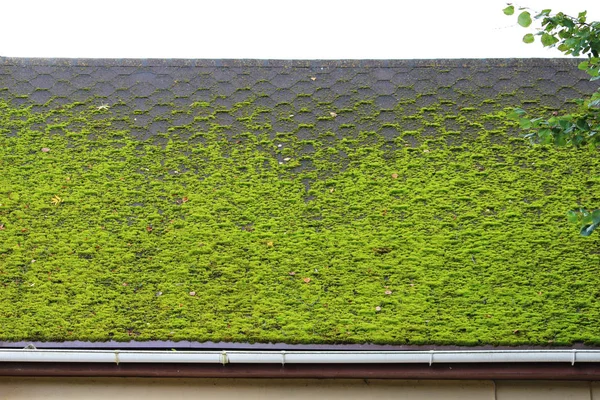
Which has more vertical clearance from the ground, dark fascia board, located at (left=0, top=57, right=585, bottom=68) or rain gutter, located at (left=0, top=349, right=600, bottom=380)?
dark fascia board, located at (left=0, top=57, right=585, bottom=68)

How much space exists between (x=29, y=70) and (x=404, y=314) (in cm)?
501

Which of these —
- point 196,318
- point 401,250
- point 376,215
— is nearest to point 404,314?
point 401,250

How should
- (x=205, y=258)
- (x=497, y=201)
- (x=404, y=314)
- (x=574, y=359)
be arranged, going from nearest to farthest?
(x=574, y=359), (x=404, y=314), (x=205, y=258), (x=497, y=201)

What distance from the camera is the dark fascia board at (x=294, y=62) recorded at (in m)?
8.24

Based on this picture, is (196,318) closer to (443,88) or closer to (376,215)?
(376,215)

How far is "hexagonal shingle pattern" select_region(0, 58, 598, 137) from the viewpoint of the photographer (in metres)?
7.80

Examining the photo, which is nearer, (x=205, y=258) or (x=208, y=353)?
(x=208, y=353)

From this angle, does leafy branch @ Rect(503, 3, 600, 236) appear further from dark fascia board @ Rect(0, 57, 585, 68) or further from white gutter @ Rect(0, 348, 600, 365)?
dark fascia board @ Rect(0, 57, 585, 68)

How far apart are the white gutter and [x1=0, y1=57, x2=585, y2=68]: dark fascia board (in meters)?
3.74

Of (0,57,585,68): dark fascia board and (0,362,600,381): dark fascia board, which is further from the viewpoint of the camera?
(0,57,585,68): dark fascia board

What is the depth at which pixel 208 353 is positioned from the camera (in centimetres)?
551

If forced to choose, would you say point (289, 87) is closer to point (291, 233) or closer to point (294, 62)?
point (294, 62)
